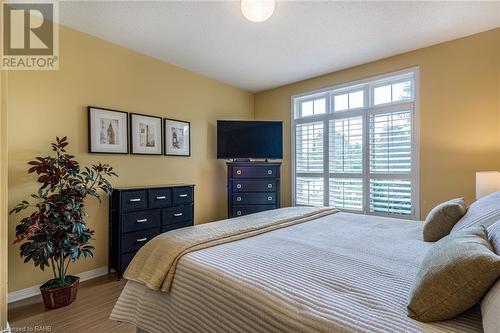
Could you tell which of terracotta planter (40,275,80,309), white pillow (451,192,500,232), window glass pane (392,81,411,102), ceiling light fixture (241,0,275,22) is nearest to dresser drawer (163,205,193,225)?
terracotta planter (40,275,80,309)

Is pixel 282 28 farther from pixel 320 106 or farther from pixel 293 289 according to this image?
pixel 293 289

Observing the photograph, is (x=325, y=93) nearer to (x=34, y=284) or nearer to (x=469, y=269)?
(x=469, y=269)

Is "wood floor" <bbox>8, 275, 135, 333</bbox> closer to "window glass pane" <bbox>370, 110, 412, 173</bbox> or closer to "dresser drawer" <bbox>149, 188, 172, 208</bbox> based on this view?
"dresser drawer" <bbox>149, 188, 172, 208</bbox>

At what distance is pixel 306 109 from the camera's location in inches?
171

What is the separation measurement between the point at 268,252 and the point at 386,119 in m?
→ 2.94

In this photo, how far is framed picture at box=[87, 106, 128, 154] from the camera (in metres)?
2.83

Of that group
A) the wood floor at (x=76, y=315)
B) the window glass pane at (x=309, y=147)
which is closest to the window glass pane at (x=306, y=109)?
the window glass pane at (x=309, y=147)

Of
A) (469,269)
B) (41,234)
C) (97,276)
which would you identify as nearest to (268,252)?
(469,269)

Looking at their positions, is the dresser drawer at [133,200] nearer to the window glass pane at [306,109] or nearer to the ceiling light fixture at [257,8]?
the ceiling light fixture at [257,8]

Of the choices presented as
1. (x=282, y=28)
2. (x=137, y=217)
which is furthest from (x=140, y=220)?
(x=282, y=28)

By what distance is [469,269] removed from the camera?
823 mm

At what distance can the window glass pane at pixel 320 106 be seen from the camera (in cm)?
412

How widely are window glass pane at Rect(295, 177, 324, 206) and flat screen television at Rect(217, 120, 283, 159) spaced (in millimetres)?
696

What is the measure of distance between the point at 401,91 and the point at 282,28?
6.22 ft
